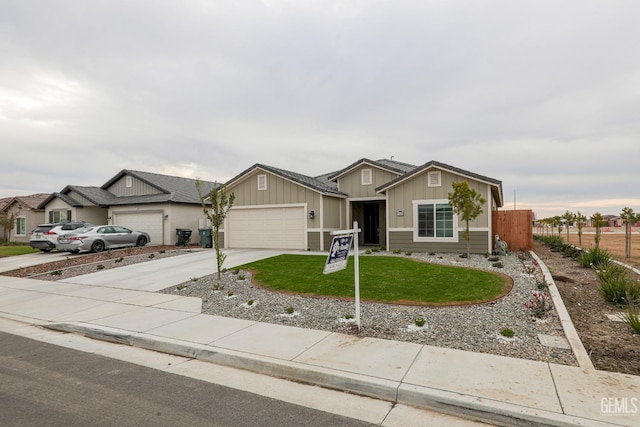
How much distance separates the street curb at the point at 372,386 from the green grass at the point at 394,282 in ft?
11.6

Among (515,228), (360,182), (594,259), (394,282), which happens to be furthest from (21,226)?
(594,259)

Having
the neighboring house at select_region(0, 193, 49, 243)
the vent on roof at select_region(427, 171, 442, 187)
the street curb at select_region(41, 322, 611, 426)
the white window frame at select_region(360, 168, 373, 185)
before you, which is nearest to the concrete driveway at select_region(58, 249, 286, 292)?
the street curb at select_region(41, 322, 611, 426)

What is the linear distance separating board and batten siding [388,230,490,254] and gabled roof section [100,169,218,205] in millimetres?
13627

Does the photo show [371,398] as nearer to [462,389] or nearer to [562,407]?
[462,389]

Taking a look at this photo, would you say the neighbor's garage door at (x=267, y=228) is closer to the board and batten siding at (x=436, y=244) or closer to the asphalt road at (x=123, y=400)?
the board and batten siding at (x=436, y=244)

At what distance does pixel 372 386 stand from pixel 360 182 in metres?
15.7

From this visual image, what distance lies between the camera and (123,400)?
3.87 meters

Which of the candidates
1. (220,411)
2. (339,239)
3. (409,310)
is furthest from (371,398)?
(409,310)

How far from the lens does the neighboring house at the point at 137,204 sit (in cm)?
2272

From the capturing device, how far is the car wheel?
1842cm

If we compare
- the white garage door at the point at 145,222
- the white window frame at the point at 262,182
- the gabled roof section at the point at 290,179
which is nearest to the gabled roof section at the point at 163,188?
the white garage door at the point at 145,222

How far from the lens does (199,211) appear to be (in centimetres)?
2478

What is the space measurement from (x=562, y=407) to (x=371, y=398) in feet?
6.11

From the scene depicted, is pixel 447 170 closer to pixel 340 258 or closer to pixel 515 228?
pixel 515 228
